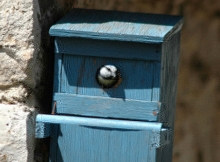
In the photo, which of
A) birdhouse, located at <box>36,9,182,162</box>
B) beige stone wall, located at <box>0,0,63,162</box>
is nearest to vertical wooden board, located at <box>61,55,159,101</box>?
birdhouse, located at <box>36,9,182,162</box>

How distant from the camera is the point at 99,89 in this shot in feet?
8.45

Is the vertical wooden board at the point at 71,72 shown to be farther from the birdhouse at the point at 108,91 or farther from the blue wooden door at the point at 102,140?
the blue wooden door at the point at 102,140

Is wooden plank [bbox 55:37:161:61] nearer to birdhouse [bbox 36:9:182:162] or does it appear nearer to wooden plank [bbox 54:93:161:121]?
birdhouse [bbox 36:9:182:162]

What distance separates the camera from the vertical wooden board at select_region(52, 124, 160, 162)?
101 inches

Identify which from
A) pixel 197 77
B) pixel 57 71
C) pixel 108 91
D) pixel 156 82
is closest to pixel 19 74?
pixel 57 71

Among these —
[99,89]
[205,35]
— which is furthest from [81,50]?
[205,35]

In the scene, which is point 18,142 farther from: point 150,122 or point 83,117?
point 150,122

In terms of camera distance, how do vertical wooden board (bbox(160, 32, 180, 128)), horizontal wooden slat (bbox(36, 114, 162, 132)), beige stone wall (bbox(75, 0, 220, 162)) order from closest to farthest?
horizontal wooden slat (bbox(36, 114, 162, 132))
vertical wooden board (bbox(160, 32, 180, 128))
beige stone wall (bbox(75, 0, 220, 162))

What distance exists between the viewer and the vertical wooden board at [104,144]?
101 inches

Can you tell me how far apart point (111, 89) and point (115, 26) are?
20 centimetres

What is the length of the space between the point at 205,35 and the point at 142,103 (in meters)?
2.03

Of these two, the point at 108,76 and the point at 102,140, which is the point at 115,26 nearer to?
the point at 108,76

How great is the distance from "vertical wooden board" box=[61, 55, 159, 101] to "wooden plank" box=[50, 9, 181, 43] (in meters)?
0.08

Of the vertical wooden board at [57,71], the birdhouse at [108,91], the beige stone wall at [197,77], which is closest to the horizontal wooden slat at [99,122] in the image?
the birdhouse at [108,91]
